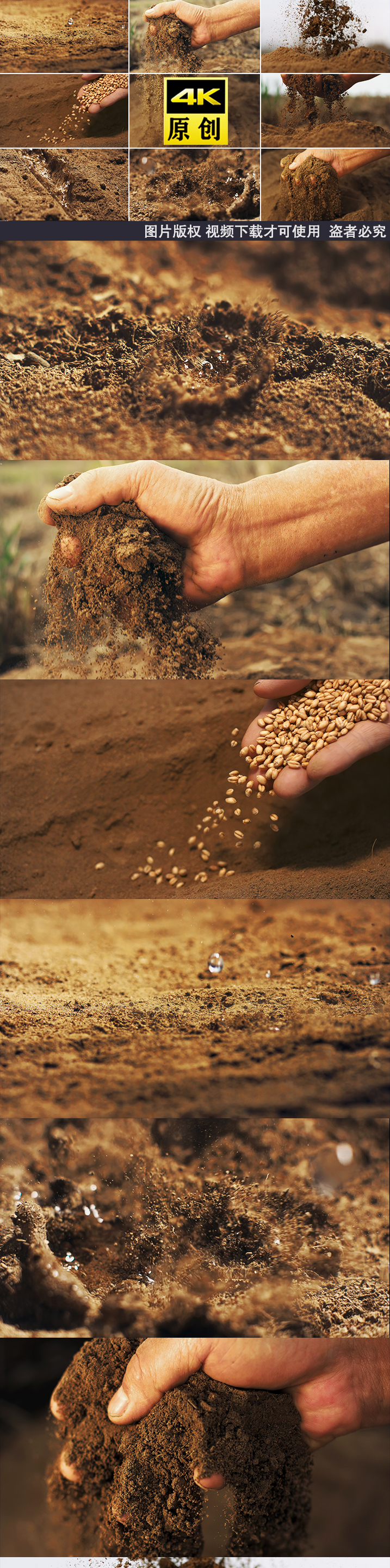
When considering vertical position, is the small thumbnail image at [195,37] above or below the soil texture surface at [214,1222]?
above

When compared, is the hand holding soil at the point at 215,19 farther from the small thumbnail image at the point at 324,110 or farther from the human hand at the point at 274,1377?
the human hand at the point at 274,1377

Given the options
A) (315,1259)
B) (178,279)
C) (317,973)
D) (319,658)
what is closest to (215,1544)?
(315,1259)

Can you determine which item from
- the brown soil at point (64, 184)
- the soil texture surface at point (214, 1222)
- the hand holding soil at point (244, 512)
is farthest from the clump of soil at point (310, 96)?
the soil texture surface at point (214, 1222)

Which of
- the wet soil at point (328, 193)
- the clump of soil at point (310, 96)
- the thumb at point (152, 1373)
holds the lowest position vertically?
the thumb at point (152, 1373)

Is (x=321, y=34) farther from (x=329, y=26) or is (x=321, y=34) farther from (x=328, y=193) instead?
(x=328, y=193)

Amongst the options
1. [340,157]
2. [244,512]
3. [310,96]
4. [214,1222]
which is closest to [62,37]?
[310,96]

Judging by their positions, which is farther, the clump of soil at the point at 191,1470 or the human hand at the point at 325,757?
the human hand at the point at 325,757
